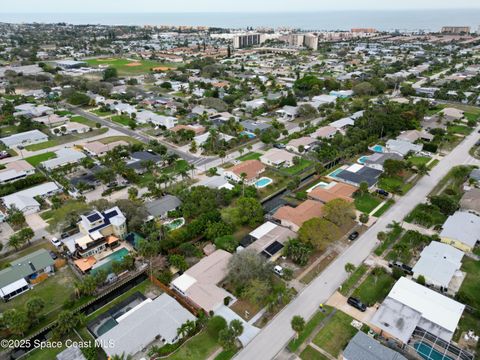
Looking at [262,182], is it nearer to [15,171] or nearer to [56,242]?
[56,242]

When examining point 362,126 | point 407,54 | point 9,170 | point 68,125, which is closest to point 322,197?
point 362,126

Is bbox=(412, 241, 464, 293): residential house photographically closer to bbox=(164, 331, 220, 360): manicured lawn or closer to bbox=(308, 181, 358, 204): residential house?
bbox=(308, 181, 358, 204): residential house

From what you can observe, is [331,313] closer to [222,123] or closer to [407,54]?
[222,123]

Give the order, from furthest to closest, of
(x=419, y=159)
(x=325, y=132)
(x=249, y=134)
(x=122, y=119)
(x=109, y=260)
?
1. (x=122, y=119)
2. (x=249, y=134)
3. (x=325, y=132)
4. (x=419, y=159)
5. (x=109, y=260)

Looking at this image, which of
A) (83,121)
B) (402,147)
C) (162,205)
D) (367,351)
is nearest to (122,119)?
(83,121)

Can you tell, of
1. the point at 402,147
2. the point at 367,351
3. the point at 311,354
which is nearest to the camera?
the point at 367,351

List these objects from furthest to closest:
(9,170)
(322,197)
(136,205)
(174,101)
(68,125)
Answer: (174,101)
(68,125)
(9,170)
(322,197)
(136,205)

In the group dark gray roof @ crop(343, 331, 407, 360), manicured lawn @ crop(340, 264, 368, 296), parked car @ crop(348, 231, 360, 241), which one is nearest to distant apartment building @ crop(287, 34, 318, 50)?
parked car @ crop(348, 231, 360, 241)
